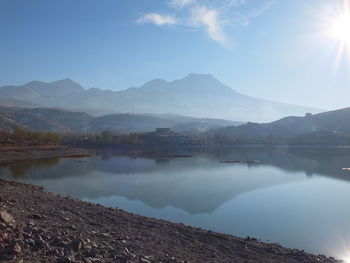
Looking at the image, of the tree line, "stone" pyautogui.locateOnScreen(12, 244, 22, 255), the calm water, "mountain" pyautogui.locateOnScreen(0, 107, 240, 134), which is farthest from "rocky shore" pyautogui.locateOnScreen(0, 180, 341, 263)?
"mountain" pyautogui.locateOnScreen(0, 107, 240, 134)

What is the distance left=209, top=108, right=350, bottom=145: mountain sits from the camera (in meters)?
80.4

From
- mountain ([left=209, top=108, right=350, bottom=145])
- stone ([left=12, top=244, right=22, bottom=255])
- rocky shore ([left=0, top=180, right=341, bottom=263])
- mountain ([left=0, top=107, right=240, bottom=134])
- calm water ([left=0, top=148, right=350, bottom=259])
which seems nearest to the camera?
stone ([left=12, top=244, right=22, bottom=255])

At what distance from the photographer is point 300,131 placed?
9775 centimetres

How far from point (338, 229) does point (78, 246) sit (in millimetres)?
9329

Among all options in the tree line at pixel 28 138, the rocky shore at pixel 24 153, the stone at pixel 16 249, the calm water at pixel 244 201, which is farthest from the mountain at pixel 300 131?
the stone at pixel 16 249

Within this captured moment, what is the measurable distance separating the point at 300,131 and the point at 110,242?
97.7 meters

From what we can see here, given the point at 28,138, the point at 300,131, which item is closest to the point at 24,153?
the point at 28,138

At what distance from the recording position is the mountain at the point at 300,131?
80438 millimetres

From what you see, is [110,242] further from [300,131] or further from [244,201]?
[300,131]

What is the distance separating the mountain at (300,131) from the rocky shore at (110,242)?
7602 centimetres

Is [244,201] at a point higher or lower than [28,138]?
lower

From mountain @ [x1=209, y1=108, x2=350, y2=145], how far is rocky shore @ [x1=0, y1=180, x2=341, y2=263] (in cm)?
7602

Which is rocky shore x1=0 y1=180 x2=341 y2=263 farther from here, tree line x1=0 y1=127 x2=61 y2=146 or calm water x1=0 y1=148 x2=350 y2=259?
tree line x1=0 y1=127 x2=61 y2=146

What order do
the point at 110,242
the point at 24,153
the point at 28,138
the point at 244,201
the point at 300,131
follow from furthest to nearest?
the point at 300,131
the point at 28,138
the point at 24,153
the point at 244,201
the point at 110,242
